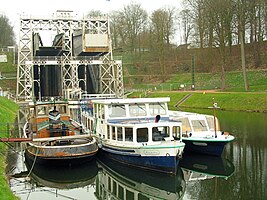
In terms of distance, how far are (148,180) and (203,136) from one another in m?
5.79

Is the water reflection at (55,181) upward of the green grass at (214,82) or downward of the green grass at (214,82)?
downward

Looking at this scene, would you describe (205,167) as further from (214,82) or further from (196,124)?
(214,82)

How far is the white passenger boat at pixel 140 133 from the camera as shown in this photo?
17.5 meters

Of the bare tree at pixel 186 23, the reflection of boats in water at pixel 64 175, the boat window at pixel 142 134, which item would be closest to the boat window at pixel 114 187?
the reflection of boats in water at pixel 64 175

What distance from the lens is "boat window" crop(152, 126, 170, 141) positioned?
18461 mm

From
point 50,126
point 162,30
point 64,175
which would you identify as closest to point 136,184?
point 64,175

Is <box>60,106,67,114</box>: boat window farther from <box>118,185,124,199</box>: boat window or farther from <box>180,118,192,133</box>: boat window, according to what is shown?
<box>118,185,124,199</box>: boat window

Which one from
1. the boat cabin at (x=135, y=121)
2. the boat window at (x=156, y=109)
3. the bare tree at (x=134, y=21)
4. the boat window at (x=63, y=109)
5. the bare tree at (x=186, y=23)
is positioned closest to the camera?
the boat cabin at (x=135, y=121)

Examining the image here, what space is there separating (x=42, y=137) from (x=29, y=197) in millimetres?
6768

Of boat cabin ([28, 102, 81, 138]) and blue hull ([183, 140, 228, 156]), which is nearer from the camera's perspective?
blue hull ([183, 140, 228, 156])

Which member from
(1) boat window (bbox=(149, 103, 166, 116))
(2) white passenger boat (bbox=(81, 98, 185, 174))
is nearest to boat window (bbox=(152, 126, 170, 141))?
(2) white passenger boat (bbox=(81, 98, 185, 174))

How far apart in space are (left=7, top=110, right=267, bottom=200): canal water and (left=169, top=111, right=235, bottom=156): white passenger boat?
524 mm

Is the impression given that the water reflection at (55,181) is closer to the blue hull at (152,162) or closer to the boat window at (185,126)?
the blue hull at (152,162)

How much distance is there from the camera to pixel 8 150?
22.8m
